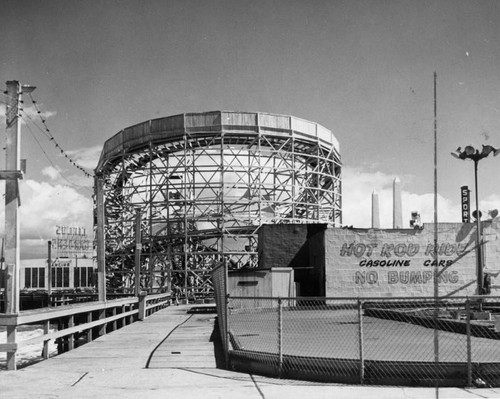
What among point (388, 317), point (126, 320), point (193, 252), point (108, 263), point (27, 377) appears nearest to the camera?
point (27, 377)

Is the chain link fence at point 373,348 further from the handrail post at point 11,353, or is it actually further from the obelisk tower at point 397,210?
the obelisk tower at point 397,210

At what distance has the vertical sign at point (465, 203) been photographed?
5159 cm

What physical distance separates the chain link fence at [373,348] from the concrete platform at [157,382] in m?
0.29

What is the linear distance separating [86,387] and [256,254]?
42014 mm

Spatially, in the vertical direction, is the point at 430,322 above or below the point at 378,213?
below

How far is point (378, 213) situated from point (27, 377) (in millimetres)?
91994

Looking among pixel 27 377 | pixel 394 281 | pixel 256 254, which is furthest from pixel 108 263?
pixel 27 377

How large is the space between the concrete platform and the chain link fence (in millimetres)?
288

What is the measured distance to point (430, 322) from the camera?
20.1m

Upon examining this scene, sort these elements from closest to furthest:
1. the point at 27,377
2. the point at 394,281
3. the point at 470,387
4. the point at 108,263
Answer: the point at 470,387 < the point at 27,377 < the point at 394,281 < the point at 108,263

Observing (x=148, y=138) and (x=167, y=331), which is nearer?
(x=167, y=331)

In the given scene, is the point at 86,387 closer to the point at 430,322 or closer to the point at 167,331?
the point at 167,331

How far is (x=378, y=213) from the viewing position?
99688mm

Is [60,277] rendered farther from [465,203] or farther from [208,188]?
[465,203]
